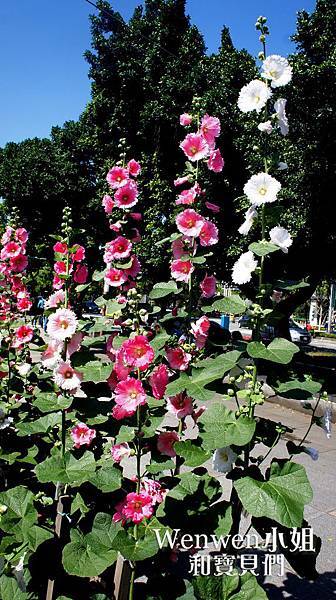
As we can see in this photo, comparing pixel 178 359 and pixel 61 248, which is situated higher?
pixel 61 248

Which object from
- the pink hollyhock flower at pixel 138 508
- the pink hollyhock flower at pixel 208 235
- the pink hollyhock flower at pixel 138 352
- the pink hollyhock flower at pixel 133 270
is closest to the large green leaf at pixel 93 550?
the pink hollyhock flower at pixel 138 508

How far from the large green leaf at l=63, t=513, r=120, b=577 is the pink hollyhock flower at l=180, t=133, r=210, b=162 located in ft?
4.52

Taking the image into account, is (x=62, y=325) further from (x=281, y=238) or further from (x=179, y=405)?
(x=281, y=238)

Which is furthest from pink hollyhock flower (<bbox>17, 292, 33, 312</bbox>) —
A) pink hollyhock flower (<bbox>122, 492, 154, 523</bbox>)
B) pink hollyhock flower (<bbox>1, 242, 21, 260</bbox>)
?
pink hollyhock flower (<bbox>122, 492, 154, 523</bbox>)

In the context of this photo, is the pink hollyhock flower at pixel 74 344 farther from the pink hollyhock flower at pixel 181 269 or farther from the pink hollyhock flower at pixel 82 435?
the pink hollyhock flower at pixel 181 269

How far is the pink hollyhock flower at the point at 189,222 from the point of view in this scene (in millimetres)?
1944

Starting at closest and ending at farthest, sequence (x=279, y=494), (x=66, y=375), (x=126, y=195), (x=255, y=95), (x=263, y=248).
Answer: (x=279, y=494) < (x=263, y=248) < (x=255, y=95) < (x=66, y=375) < (x=126, y=195)

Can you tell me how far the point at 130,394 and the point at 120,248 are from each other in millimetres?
759

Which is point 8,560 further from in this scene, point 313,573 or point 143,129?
point 143,129

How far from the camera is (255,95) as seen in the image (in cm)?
180

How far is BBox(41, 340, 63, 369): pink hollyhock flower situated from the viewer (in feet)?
6.35

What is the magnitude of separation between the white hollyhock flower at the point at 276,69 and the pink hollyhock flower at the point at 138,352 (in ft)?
3.29

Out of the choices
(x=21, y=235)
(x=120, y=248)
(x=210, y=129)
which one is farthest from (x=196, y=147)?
(x=21, y=235)

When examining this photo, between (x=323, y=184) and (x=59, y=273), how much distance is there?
876cm
